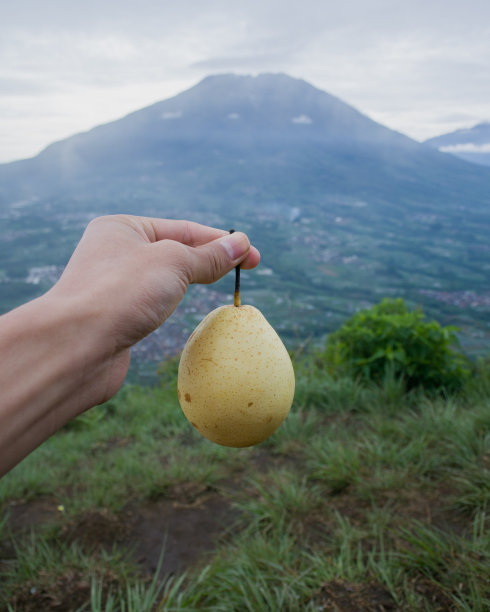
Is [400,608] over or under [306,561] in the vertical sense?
over

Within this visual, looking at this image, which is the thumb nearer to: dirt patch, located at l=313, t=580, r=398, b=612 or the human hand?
the human hand

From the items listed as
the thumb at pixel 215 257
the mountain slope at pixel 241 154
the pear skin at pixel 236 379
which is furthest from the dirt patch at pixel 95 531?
the mountain slope at pixel 241 154

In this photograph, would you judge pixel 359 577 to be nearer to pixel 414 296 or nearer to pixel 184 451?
pixel 184 451

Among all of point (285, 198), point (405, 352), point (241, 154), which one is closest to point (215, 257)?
point (405, 352)

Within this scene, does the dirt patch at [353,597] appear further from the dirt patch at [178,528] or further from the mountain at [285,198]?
the mountain at [285,198]

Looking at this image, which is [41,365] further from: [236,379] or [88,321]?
[236,379]

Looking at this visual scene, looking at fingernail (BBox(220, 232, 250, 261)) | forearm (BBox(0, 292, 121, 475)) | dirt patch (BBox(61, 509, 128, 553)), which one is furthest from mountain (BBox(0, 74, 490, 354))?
forearm (BBox(0, 292, 121, 475))

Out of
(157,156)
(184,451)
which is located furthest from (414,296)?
(157,156)
